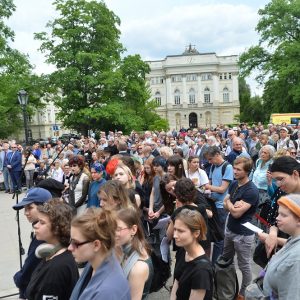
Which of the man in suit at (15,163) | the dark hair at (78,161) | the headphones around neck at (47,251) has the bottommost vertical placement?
the man in suit at (15,163)

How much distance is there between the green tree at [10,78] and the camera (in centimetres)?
2638

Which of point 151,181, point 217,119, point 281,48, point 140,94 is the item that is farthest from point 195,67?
point 151,181

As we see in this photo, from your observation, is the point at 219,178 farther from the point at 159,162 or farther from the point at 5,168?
the point at 5,168

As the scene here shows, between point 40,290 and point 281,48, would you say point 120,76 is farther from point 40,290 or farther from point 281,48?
point 40,290

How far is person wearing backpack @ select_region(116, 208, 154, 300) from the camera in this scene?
262cm

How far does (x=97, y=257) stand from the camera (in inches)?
89.3

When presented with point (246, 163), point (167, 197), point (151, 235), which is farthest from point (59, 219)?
point (151, 235)

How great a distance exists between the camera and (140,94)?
33.1 m

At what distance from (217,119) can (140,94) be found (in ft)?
203

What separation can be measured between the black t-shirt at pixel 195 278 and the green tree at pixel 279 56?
112ft

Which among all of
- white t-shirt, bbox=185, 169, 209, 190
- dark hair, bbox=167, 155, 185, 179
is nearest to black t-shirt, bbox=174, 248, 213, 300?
dark hair, bbox=167, 155, 185, 179

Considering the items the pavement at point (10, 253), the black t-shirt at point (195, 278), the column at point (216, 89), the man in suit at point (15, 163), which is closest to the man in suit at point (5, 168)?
the man in suit at point (15, 163)

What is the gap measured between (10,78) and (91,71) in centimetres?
680

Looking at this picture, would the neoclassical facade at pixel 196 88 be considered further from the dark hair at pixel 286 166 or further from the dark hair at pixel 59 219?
the dark hair at pixel 59 219
